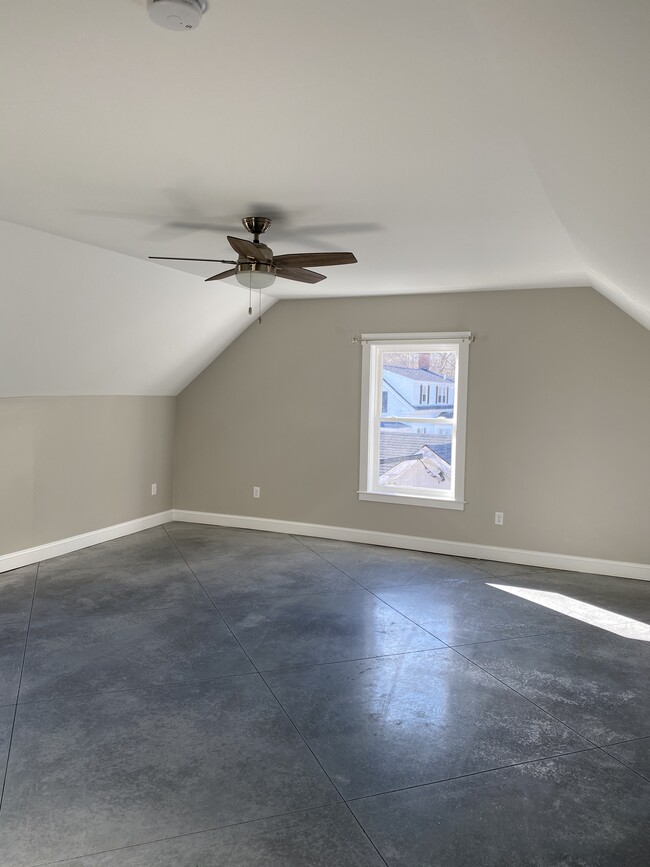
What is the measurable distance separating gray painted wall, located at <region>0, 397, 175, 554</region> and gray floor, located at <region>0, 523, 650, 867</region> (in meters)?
0.54

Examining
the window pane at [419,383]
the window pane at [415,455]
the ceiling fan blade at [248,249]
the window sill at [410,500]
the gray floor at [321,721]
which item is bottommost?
the gray floor at [321,721]

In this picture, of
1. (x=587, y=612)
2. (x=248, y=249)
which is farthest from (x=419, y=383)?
(x=248, y=249)

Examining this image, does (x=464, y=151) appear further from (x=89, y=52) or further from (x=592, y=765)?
(x=592, y=765)

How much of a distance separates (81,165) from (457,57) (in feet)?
5.74

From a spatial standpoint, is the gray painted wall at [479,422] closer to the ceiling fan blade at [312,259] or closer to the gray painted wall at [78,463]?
the gray painted wall at [78,463]

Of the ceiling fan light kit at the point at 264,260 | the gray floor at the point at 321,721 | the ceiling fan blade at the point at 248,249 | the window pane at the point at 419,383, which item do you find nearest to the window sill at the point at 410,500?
the window pane at the point at 419,383

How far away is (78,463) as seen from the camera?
5625 millimetres

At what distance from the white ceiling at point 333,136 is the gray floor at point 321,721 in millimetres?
2120

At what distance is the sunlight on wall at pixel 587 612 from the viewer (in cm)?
403

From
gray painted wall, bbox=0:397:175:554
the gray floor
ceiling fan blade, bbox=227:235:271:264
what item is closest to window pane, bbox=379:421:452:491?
the gray floor

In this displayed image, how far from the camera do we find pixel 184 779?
244cm

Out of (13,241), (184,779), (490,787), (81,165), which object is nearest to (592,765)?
(490,787)

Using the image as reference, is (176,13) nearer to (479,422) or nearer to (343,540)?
(479,422)

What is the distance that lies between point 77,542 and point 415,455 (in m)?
3.21
